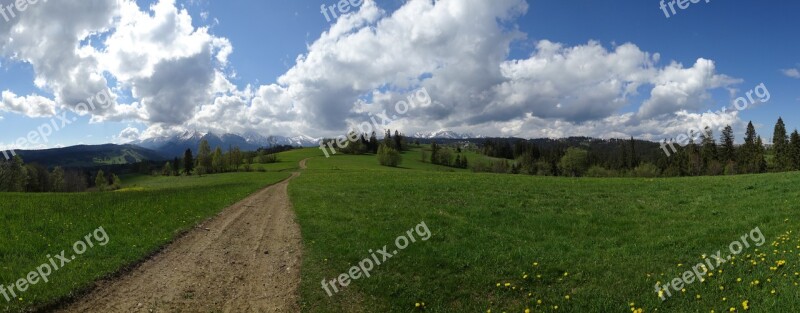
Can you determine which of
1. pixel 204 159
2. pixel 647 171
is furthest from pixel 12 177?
pixel 647 171

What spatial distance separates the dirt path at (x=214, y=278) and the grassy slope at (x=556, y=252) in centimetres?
86

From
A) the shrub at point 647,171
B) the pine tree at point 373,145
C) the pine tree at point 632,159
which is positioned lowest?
the shrub at point 647,171

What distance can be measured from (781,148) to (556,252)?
11499 centimetres

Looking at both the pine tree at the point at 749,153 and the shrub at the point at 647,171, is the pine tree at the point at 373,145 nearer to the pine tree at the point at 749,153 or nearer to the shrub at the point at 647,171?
the shrub at the point at 647,171

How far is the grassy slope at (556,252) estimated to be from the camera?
33.0 feet

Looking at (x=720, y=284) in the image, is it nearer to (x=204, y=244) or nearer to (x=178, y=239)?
(x=204, y=244)

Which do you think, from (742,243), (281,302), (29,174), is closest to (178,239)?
(281,302)

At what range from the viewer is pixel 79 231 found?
1670 centimetres

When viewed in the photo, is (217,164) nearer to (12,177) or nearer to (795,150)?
(12,177)

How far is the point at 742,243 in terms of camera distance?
1273cm

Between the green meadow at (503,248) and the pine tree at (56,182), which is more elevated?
the green meadow at (503,248)

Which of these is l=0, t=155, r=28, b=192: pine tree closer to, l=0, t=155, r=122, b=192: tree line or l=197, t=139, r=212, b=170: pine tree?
l=0, t=155, r=122, b=192: tree line

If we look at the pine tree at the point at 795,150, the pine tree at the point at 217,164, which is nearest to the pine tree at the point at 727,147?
the pine tree at the point at 795,150

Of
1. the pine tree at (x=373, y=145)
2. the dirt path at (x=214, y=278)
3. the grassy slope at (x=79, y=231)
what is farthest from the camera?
the pine tree at (x=373, y=145)
